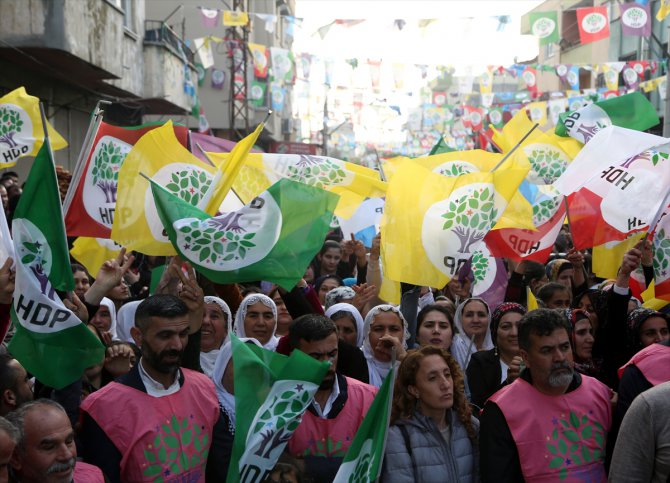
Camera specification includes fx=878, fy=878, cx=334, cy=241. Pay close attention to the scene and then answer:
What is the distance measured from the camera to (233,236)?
4625mm

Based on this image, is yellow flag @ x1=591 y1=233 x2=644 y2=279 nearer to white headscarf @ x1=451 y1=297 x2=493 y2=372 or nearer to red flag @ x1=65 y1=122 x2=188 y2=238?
white headscarf @ x1=451 y1=297 x2=493 y2=372

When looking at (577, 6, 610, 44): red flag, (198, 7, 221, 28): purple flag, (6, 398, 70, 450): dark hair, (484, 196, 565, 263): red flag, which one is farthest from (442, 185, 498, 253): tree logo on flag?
(198, 7, 221, 28): purple flag

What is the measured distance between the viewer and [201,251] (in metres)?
4.57

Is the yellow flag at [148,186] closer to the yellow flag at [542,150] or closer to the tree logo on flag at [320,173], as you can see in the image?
the tree logo on flag at [320,173]

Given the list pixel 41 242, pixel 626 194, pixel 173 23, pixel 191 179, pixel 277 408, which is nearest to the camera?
pixel 277 408

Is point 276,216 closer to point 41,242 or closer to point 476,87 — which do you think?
point 41,242

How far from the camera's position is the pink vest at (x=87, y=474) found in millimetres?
3445

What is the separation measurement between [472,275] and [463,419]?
12.6 feet

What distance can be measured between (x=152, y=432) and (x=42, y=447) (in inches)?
22.3

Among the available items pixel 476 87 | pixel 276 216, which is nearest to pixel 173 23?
pixel 476 87

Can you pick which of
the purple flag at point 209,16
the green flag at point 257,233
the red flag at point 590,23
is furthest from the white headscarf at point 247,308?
the purple flag at point 209,16

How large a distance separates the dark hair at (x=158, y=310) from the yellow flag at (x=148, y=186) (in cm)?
125

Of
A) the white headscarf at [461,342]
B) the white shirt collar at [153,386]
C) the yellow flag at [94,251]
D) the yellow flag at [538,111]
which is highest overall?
the yellow flag at [538,111]

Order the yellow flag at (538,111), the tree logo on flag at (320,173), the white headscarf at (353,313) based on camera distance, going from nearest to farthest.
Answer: the white headscarf at (353,313), the tree logo on flag at (320,173), the yellow flag at (538,111)
